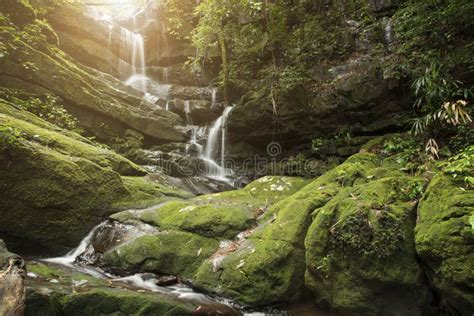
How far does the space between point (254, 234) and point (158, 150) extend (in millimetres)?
8178

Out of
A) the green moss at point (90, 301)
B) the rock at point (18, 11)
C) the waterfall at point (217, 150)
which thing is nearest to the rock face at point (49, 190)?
the green moss at point (90, 301)

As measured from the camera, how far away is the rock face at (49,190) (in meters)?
5.96

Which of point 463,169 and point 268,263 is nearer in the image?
point 463,169

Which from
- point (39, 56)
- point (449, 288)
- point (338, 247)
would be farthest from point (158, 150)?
point (449, 288)

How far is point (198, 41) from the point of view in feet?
45.4

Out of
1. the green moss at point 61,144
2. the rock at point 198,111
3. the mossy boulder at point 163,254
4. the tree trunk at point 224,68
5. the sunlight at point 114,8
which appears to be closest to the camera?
the mossy boulder at point 163,254

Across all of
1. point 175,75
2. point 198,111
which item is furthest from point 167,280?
point 175,75

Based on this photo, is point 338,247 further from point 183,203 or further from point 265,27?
point 265,27

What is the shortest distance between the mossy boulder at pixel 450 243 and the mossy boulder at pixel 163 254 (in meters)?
3.58

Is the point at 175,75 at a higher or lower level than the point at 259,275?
higher

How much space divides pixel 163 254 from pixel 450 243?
15.0 ft

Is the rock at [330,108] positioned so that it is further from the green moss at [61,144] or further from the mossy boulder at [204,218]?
the mossy boulder at [204,218]

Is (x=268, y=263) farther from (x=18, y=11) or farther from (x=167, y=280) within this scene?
(x=18, y=11)

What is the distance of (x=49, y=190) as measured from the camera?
20.8ft
